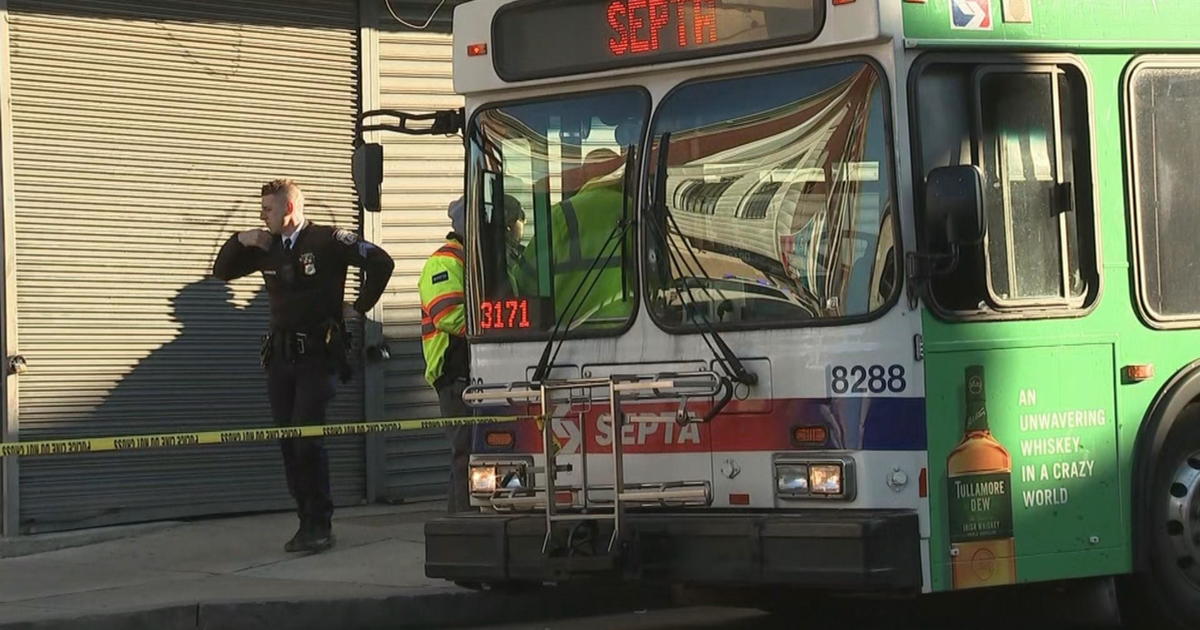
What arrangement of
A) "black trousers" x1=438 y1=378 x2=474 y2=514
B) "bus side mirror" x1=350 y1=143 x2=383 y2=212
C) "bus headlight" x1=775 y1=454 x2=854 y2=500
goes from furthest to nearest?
"black trousers" x1=438 y1=378 x2=474 y2=514 < "bus side mirror" x1=350 y1=143 x2=383 y2=212 < "bus headlight" x1=775 y1=454 x2=854 y2=500

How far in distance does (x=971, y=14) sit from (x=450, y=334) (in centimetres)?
373

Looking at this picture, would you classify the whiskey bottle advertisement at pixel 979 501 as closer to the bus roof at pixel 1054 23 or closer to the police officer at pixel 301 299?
the bus roof at pixel 1054 23

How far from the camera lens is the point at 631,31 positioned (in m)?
9.28

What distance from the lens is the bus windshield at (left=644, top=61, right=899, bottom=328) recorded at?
28.2 feet

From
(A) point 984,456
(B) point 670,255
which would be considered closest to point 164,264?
(B) point 670,255

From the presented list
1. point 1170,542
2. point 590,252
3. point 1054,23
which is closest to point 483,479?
point 590,252

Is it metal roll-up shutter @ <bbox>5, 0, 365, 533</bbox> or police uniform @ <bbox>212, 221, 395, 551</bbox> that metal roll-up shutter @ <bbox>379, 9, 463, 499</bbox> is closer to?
metal roll-up shutter @ <bbox>5, 0, 365, 533</bbox>

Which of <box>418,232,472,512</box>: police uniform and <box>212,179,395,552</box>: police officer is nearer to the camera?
<box>418,232,472,512</box>: police uniform

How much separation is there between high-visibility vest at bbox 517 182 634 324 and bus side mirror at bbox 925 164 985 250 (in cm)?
140

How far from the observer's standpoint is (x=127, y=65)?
13125 mm

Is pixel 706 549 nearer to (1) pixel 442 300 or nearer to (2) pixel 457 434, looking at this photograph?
(1) pixel 442 300

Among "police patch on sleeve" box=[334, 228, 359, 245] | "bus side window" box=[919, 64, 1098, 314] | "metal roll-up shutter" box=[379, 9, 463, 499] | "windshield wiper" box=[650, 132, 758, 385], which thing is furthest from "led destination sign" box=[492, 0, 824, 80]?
"metal roll-up shutter" box=[379, 9, 463, 499]

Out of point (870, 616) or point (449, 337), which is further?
point (449, 337)

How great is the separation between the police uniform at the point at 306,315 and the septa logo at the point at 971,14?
13.4 feet
